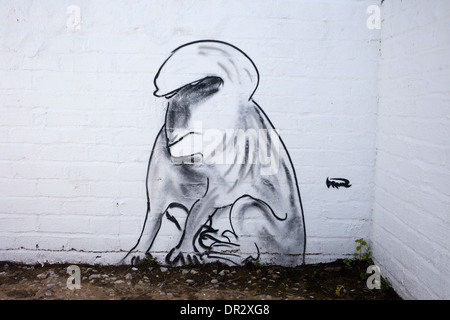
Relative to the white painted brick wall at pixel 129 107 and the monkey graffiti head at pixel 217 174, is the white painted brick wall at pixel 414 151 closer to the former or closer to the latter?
the white painted brick wall at pixel 129 107

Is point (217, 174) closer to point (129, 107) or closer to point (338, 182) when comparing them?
point (129, 107)

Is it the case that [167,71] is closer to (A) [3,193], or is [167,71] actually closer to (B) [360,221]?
(A) [3,193]

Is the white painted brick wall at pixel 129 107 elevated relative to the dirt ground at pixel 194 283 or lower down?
elevated

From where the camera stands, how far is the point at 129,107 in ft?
9.93

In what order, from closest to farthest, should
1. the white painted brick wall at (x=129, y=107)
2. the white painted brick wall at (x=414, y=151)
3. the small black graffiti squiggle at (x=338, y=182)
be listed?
the white painted brick wall at (x=414, y=151)
the white painted brick wall at (x=129, y=107)
the small black graffiti squiggle at (x=338, y=182)

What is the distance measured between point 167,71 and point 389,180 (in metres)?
1.90

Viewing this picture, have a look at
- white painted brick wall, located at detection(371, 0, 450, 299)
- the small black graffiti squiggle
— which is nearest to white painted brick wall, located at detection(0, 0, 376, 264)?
the small black graffiti squiggle

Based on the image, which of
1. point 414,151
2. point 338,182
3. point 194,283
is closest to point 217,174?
point 194,283

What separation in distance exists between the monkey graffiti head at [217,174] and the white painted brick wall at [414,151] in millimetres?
699

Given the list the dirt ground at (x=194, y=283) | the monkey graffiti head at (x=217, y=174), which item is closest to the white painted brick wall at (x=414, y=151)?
the dirt ground at (x=194, y=283)

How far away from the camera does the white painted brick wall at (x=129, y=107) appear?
9.71 ft

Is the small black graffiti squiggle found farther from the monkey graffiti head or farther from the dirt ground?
the dirt ground

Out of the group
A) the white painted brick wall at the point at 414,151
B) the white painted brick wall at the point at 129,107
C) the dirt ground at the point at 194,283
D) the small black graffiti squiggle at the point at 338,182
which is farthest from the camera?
the small black graffiti squiggle at the point at 338,182

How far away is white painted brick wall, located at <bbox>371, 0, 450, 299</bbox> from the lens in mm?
2232
